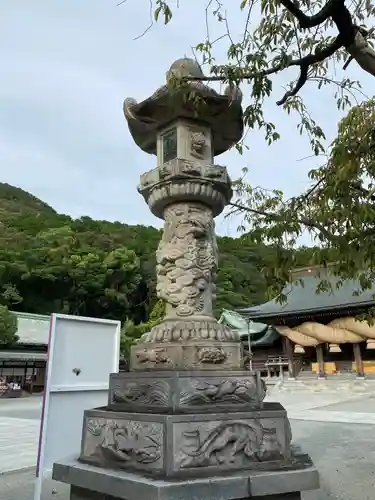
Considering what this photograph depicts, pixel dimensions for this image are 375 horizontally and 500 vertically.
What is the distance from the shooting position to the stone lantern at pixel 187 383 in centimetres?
259

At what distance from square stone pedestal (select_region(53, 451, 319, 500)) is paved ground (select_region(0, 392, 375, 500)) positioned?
176cm

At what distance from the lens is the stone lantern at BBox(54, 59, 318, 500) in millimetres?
2588

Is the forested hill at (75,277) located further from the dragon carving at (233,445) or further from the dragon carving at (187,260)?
the dragon carving at (233,445)

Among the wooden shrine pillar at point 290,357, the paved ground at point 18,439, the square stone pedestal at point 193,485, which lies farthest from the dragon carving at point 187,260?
the wooden shrine pillar at point 290,357

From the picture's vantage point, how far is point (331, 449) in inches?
262

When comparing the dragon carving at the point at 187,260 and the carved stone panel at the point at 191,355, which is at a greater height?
the dragon carving at the point at 187,260

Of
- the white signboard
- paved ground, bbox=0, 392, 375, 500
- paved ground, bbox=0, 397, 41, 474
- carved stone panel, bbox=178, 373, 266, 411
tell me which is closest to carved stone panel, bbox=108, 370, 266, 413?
carved stone panel, bbox=178, 373, 266, 411

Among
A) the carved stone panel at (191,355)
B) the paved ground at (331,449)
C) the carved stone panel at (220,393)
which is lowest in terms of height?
the paved ground at (331,449)

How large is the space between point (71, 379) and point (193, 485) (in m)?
2.40

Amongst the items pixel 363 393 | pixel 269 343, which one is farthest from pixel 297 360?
pixel 363 393

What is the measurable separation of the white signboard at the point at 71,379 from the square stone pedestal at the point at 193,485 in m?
1.26

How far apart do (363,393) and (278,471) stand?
52.6 feet

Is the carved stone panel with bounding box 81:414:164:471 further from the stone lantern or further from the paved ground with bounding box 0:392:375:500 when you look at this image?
the paved ground with bounding box 0:392:375:500

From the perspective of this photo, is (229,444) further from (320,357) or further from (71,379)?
(320,357)
